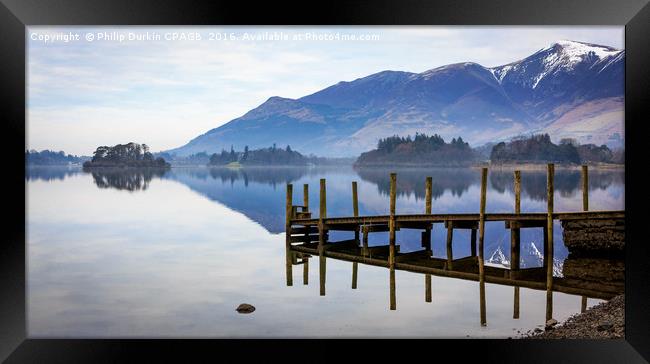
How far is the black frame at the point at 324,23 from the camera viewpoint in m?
7.90

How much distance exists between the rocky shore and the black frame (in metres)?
1.06

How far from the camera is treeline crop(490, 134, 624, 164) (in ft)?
331

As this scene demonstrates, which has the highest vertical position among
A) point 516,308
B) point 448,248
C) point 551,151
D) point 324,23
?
point 551,151

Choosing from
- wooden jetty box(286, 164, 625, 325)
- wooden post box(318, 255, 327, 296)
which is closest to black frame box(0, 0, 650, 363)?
wooden jetty box(286, 164, 625, 325)

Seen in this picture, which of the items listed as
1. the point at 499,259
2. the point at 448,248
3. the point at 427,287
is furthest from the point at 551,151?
the point at 427,287

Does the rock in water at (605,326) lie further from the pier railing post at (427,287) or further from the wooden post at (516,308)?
the pier railing post at (427,287)

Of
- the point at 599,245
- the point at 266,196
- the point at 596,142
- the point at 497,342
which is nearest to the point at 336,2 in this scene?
the point at 497,342

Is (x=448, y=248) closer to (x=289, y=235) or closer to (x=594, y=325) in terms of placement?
(x=289, y=235)

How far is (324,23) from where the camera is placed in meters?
8.26

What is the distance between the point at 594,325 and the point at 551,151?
9979cm

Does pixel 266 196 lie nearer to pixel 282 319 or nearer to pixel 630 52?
pixel 282 319

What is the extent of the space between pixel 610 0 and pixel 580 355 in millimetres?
4133

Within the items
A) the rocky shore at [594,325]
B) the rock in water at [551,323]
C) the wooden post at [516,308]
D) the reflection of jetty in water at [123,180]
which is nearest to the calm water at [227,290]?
the wooden post at [516,308]

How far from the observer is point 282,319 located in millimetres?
12398
